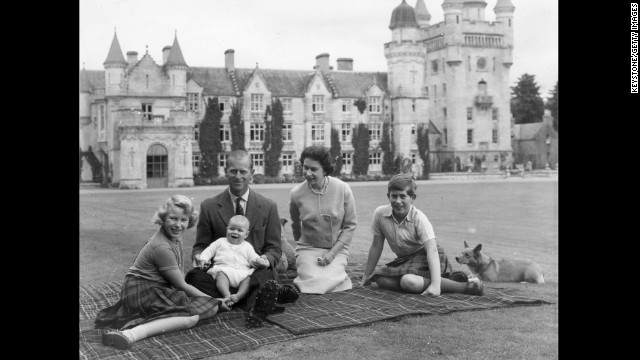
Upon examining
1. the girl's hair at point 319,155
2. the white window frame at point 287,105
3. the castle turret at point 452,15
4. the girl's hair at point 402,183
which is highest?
the castle turret at point 452,15

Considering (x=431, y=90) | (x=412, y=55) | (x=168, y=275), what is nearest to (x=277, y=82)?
(x=412, y=55)

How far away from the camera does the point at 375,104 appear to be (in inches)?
1436

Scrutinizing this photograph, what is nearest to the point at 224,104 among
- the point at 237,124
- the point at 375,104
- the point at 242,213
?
the point at 237,124

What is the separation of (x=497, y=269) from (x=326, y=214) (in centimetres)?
230

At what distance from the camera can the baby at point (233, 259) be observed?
632cm

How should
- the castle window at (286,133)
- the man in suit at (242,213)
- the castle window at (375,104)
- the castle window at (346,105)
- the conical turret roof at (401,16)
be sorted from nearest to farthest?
the man in suit at (242,213) → the conical turret roof at (401,16) → the castle window at (286,133) → the castle window at (375,104) → the castle window at (346,105)

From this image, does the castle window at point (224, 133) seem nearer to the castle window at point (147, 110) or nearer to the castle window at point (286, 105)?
the castle window at point (286, 105)

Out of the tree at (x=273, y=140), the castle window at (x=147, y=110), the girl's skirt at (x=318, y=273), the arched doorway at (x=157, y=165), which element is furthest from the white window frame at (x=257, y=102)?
the girl's skirt at (x=318, y=273)

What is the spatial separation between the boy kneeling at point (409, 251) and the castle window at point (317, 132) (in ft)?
88.0

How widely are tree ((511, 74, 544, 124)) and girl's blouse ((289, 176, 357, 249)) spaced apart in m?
45.7

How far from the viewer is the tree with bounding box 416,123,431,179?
3478 centimetres

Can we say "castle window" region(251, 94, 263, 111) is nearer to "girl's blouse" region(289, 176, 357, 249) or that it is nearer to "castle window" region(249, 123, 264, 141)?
"castle window" region(249, 123, 264, 141)

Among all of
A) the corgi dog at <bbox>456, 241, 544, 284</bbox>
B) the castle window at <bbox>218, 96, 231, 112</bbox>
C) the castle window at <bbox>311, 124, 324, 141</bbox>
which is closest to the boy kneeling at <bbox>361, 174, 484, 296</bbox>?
the corgi dog at <bbox>456, 241, 544, 284</bbox>
